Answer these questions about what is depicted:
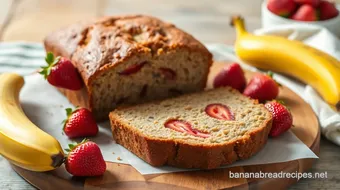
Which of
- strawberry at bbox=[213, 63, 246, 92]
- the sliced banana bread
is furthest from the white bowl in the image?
the sliced banana bread

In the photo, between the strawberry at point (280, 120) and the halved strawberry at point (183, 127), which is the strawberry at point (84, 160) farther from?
the strawberry at point (280, 120)

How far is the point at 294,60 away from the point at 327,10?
2.65ft

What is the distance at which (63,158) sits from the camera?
2.88 metres

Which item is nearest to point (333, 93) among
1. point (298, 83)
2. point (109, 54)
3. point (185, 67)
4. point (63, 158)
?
point (298, 83)

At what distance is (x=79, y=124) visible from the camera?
131 inches

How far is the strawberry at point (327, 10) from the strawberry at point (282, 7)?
0.75ft

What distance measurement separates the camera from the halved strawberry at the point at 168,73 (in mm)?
3764

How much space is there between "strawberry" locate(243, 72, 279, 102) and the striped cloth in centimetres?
182

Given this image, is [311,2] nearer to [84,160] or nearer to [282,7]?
[282,7]

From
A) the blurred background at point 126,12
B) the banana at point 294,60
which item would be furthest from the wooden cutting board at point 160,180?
the blurred background at point 126,12

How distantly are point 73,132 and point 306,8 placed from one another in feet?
7.68

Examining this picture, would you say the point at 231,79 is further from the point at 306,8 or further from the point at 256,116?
the point at 306,8

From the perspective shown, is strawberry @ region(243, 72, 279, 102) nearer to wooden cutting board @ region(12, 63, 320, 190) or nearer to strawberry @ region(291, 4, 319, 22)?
wooden cutting board @ region(12, 63, 320, 190)

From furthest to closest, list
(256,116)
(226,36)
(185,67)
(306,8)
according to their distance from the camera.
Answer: (226,36), (306,8), (185,67), (256,116)
